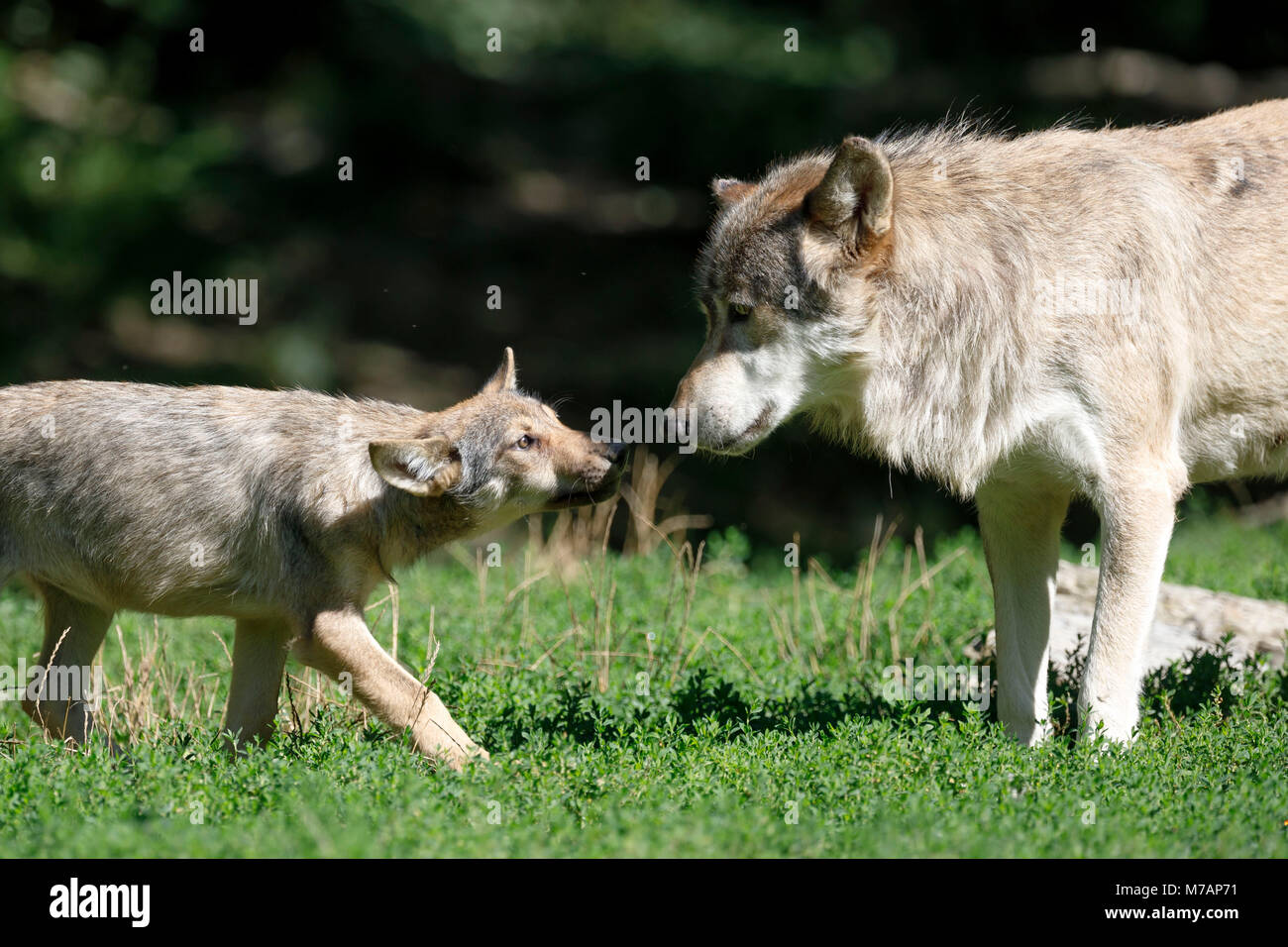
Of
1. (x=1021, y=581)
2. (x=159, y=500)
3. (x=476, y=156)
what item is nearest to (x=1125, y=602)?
(x=1021, y=581)

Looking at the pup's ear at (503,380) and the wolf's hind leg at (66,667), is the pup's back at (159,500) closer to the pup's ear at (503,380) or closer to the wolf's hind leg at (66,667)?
the wolf's hind leg at (66,667)

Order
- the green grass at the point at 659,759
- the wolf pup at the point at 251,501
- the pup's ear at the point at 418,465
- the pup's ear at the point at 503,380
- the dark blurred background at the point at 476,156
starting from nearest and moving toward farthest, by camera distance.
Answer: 1. the green grass at the point at 659,759
2. the pup's ear at the point at 418,465
3. the wolf pup at the point at 251,501
4. the pup's ear at the point at 503,380
5. the dark blurred background at the point at 476,156

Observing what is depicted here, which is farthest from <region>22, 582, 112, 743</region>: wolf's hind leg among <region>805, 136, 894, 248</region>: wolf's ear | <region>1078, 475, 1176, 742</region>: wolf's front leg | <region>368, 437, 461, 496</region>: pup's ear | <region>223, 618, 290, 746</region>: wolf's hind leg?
<region>1078, 475, 1176, 742</region>: wolf's front leg

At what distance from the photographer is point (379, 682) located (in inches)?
246

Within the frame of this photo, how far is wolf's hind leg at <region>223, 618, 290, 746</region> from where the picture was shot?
6.75 metres

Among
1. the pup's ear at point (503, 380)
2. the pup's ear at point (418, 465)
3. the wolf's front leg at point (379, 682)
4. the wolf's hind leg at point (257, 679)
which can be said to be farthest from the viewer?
the pup's ear at point (503, 380)

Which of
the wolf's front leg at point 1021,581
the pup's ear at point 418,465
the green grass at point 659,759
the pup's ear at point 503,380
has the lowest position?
the green grass at point 659,759

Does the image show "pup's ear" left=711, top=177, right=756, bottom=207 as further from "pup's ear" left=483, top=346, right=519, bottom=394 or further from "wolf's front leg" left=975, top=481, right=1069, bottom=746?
"wolf's front leg" left=975, top=481, right=1069, bottom=746

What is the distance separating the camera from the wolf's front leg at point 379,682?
A: 605 centimetres

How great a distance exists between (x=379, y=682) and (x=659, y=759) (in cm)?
132

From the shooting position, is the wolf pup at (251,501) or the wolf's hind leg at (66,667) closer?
the wolf pup at (251,501)

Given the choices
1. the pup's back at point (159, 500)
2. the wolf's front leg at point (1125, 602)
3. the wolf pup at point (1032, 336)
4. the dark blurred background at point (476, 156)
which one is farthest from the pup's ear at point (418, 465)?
the dark blurred background at point (476, 156)

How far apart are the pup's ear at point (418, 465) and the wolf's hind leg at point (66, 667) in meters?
1.79

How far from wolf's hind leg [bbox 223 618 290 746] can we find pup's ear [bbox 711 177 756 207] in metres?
3.00
